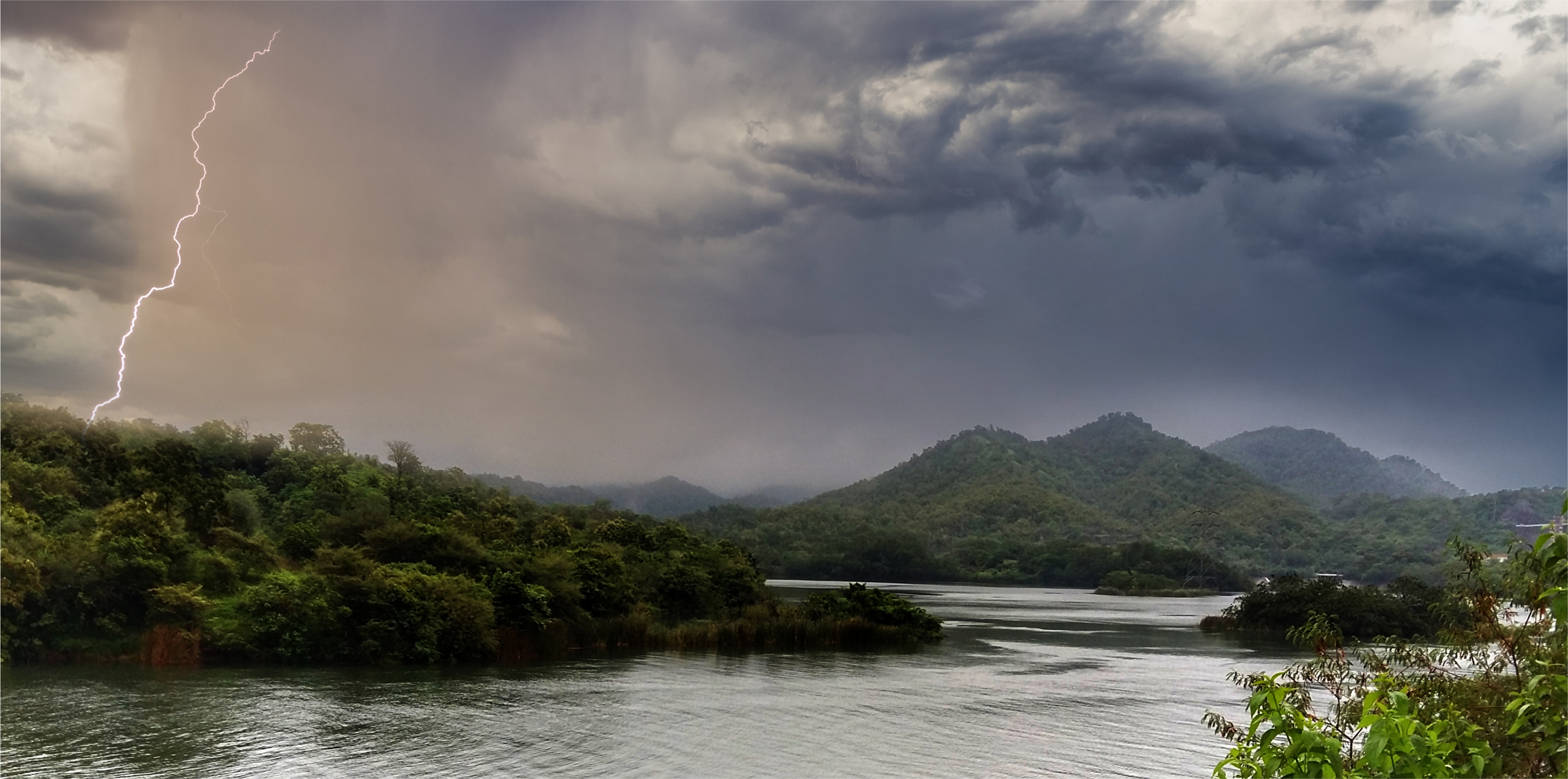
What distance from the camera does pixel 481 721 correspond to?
26156 mm

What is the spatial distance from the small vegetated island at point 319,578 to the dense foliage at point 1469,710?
31653 millimetres

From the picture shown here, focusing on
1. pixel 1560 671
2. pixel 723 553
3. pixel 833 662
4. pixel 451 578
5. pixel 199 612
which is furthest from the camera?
pixel 723 553

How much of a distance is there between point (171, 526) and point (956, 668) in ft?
96.8

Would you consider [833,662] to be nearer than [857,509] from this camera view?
Yes

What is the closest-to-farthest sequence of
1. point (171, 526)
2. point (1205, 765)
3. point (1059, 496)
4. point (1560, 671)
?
point (1560, 671)
point (1205, 765)
point (171, 526)
point (1059, 496)

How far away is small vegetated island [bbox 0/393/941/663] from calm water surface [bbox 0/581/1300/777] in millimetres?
2192

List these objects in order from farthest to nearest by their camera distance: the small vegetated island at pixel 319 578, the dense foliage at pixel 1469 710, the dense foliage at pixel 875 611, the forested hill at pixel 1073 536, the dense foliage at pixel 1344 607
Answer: the forested hill at pixel 1073 536
the dense foliage at pixel 1344 607
the dense foliage at pixel 875 611
the small vegetated island at pixel 319 578
the dense foliage at pixel 1469 710

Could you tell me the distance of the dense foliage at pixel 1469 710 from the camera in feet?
16.1

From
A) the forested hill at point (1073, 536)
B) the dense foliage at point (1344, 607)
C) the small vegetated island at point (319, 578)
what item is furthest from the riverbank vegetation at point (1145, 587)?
the small vegetated island at point (319, 578)

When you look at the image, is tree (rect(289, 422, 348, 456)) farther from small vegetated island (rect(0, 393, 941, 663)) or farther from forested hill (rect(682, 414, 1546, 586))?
forested hill (rect(682, 414, 1546, 586))

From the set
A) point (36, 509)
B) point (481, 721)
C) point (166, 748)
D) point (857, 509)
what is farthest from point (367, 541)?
point (857, 509)

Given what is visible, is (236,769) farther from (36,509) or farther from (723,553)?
(723,553)

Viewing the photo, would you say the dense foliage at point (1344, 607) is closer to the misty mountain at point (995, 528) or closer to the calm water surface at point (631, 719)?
the calm water surface at point (631, 719)


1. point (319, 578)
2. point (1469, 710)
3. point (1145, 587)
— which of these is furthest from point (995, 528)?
point (1469, 710)
